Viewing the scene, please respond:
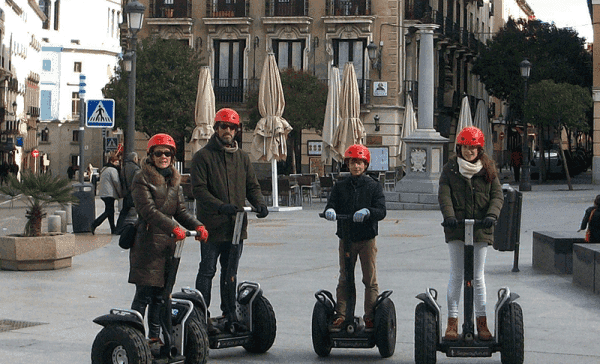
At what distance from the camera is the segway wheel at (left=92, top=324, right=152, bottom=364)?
6492 mm

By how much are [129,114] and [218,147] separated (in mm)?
13710

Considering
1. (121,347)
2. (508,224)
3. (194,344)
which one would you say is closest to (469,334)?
(194,344)

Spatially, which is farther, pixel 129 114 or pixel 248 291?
pixel 129 114

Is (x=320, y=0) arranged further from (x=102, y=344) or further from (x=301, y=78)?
(x=102, y=344)

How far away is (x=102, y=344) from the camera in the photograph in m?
6.67

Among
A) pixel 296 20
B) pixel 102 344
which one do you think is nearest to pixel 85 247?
pixel 102 344

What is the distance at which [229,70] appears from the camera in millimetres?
48000

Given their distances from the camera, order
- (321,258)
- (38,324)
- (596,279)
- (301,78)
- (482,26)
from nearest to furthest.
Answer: (38,324) < (596,279) < (321,258) < (301,78) < (482,26)

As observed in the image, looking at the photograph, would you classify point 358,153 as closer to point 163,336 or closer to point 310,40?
point 163,336

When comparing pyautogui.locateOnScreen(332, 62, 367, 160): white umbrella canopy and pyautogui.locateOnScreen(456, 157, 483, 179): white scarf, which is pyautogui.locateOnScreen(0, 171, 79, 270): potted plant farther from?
pyautogui.locateOnScreen(332, 62, 367, 160): white umbrella canopy

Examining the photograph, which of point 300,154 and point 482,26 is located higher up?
point 482,26

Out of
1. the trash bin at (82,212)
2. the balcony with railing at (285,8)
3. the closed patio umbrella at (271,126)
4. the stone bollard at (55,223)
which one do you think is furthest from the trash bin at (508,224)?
the balcony with railing at (285,8)

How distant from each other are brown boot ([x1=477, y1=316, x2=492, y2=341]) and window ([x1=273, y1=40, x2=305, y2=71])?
40.2 m

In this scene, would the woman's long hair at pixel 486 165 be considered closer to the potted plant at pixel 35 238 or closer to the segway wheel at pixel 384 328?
the segway wheel at pixel 384 328
